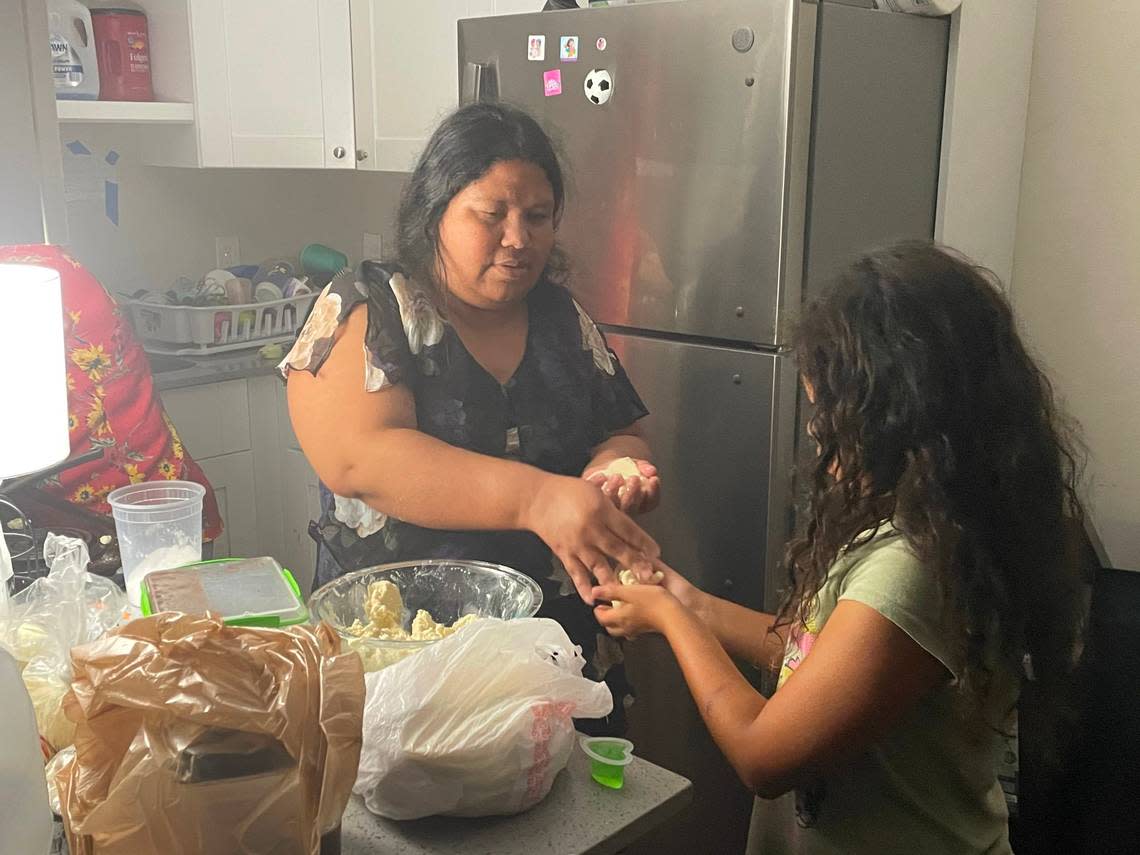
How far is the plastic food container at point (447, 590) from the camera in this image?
1058mm

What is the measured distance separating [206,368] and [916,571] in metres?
1.60

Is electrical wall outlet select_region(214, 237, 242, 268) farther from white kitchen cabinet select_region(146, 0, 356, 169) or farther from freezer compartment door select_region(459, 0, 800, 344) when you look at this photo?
freezer compartment door select_region(459, 0, 800, 344)

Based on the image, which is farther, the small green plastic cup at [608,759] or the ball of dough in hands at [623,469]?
the ball of dough in hands at [623,469]

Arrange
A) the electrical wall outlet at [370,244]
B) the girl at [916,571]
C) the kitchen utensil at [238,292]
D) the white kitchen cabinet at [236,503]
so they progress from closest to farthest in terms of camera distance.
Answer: the girl at [916,571] → the white kitchen cabinet at [236,503] → the kitchen utensil at [238,292] → the electrical wall outlet at [370,244]

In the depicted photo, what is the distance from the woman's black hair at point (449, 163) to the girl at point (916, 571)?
0.58 m

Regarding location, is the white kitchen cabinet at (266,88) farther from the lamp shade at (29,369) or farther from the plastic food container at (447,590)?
the plastic food container at (447,590)

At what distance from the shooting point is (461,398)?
1.39 metres

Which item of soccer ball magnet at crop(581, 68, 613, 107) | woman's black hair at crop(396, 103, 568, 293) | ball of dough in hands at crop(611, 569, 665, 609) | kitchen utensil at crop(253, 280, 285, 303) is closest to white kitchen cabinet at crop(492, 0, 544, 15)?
soccer ball magnet at crop(581, 68, 613, 107)

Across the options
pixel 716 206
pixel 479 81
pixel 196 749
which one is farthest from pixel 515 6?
pixel 196 749

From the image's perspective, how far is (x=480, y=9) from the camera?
202cm

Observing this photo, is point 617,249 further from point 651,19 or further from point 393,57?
point 393,57

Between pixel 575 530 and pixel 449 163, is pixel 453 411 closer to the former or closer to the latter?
pixel 575 530

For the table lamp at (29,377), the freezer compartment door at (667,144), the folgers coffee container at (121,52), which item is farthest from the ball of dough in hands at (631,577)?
the folgers coffee container at (121,52)

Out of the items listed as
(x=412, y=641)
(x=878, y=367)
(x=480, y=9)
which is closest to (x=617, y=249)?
(x=480, y=9)
